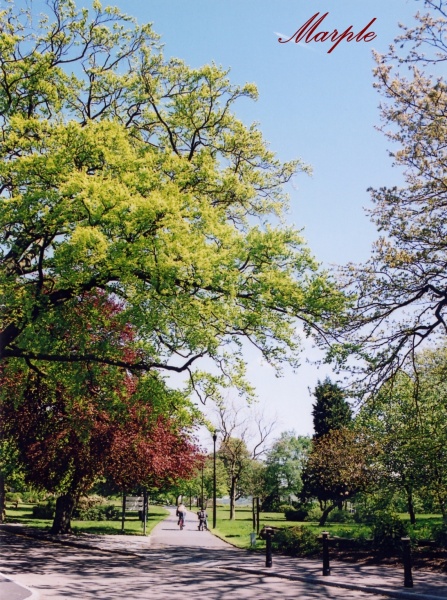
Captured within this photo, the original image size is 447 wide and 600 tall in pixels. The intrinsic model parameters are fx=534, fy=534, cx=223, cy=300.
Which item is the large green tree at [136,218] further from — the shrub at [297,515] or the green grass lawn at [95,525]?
the shrub at [297,515]

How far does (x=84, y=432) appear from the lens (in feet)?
58.2

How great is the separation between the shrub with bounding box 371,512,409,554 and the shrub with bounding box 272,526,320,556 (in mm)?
2159

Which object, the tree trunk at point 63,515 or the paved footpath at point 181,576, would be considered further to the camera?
the tree trunk at point 63,515

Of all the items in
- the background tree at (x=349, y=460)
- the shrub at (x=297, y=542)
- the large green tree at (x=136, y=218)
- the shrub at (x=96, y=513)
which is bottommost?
the shrub at (x=96, y=513)

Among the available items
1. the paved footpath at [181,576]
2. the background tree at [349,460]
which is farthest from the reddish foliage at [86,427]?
the background tree at [349,460]

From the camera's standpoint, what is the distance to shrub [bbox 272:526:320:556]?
18.0 metres

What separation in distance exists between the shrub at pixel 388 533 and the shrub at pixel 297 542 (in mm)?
2159

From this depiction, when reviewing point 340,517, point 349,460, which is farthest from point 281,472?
point 349,460

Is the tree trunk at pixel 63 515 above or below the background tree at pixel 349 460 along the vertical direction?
below

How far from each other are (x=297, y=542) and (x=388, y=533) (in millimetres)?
3349

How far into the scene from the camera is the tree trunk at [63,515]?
24.6 m

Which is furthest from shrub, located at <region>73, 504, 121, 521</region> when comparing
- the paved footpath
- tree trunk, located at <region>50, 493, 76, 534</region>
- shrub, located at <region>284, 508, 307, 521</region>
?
the paved footpath

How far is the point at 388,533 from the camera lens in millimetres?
16734

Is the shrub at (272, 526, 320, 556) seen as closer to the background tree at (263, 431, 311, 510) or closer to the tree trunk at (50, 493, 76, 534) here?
the tree trunk at (50, 493, 76, 534)
